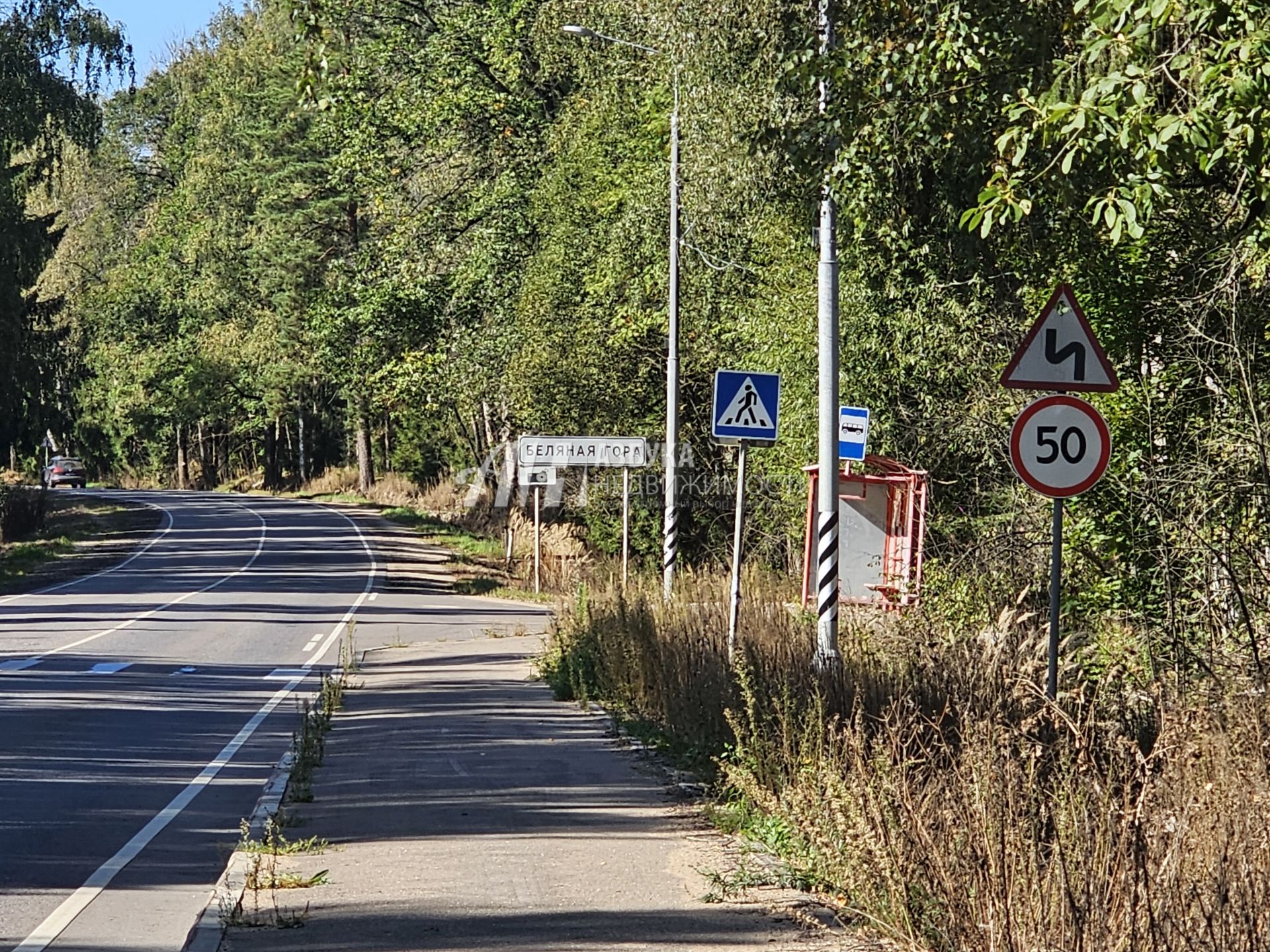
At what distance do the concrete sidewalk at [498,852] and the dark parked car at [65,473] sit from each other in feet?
249

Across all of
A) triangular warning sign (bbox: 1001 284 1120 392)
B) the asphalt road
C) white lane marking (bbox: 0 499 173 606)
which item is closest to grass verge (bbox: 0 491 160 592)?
white lane marking (bbox: 0 499 173 606)

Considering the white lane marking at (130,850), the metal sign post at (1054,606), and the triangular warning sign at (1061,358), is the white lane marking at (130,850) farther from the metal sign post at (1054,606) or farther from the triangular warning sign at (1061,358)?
the triangular warning sign at (1061,358)

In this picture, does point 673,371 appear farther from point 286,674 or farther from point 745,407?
point 745,407

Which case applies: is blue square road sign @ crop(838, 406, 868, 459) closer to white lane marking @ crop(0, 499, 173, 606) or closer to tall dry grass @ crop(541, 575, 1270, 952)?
tall dry grass @ crop(541, 575, 1270, 952)

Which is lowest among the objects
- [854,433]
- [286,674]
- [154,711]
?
[286,674]

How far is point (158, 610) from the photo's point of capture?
1339 inches

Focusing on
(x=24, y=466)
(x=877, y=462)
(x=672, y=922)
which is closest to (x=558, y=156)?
(x=877, y=462)

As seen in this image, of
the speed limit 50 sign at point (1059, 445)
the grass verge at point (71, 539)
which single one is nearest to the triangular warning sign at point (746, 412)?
the speed limit 50 sign at point (1059, 445)

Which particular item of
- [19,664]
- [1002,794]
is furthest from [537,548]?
[1002,794]

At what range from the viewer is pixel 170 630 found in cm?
2931

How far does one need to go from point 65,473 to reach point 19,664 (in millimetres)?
67842

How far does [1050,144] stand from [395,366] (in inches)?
1458

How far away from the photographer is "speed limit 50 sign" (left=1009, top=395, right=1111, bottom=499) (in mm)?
9984

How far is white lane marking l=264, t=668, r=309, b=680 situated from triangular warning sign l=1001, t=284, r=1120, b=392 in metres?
14.2
